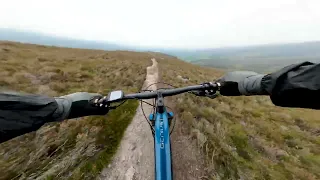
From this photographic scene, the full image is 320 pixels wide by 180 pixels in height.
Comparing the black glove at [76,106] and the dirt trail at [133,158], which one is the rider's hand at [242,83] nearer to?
the black glove at [76,106]

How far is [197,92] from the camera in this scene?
5.94 meters

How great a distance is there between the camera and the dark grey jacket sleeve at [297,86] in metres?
2.43

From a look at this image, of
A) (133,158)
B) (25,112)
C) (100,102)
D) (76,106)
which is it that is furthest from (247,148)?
(25,112)

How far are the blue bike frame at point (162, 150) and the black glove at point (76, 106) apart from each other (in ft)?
4.45

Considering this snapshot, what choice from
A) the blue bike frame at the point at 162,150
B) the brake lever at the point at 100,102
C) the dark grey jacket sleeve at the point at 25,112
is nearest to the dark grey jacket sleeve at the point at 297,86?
the blue bike frame at the point at 162,150

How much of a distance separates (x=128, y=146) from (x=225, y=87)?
6171 millimetres

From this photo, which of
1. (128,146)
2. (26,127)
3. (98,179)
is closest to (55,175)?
(98,179)

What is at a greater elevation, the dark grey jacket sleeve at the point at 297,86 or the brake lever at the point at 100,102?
the dark grey jacket sleeve at the point at 297,86

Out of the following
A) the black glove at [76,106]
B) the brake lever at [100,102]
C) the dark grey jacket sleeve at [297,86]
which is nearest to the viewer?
the dark grey jacket sleeve at [297,86]

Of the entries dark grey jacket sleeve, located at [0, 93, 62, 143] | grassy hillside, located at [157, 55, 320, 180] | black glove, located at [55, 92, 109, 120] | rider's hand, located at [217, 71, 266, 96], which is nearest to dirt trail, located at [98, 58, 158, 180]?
grassy hillside, located at [157, 55, 320, 180]

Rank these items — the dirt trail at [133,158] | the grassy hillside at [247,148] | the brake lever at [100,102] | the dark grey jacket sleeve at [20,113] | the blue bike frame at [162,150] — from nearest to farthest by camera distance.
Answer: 1. the dark grey jacket sleeve at [20,113]
2. the brake lever at [100,102]
3. the blue bike frame at [162,150]
4. the dirt trail at [133,158]
5. the grassy hillside at [247,148]

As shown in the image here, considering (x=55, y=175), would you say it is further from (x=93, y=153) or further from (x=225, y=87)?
(x=225, y=87)

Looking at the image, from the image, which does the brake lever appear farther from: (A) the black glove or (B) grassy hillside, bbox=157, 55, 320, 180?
(B) grassy hillside, bbox=157, 55, 320, 180

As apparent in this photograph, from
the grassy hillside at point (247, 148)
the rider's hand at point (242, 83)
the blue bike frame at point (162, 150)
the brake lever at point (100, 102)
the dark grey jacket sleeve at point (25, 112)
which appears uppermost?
the rider's hand at point (242, 83)
